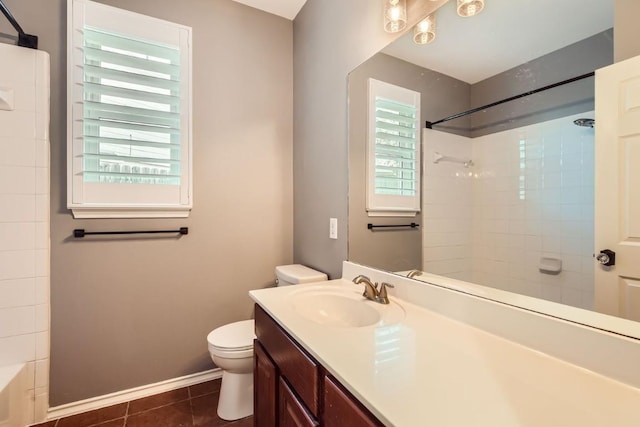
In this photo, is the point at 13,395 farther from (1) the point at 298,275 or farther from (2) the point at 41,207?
(1) the point at 298,275

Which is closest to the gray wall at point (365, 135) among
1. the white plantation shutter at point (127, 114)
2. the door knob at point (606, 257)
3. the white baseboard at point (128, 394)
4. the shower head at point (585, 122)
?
the shower head at point (585, 122)

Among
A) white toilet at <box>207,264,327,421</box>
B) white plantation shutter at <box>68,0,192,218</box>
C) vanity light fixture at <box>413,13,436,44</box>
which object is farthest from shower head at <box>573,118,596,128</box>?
white plantation shutter at <box>68,0,192,218</box>

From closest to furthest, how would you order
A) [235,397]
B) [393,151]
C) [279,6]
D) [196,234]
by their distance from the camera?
1. [393,151]
2. [235,397]
3. [196,234]
4. [279,6]

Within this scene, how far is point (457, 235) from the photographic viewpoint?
3.57 ft

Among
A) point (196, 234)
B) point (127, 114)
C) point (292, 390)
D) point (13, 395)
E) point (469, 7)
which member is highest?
point (469, 7)

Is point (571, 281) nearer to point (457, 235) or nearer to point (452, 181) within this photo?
point (457, 235)

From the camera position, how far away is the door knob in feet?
2.29

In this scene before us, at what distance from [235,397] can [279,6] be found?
8.44 feet

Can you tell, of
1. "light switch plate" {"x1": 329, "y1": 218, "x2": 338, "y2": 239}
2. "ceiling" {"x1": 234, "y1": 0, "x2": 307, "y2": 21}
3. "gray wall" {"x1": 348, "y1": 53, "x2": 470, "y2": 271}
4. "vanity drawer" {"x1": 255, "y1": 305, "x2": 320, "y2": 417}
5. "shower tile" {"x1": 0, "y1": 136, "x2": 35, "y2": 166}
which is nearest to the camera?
"vanity drawer" {"x1": 255, "y1": 305, "x2": 320, "y2": 417}

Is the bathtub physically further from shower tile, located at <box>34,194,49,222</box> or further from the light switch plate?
the light switch plate

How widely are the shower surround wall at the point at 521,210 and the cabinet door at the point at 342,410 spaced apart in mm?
606

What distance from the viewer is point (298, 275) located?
1.78 meters

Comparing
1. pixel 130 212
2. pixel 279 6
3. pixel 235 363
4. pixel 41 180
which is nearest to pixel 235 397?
pixel 235 363

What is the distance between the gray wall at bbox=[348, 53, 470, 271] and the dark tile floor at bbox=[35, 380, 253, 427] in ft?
3.97
